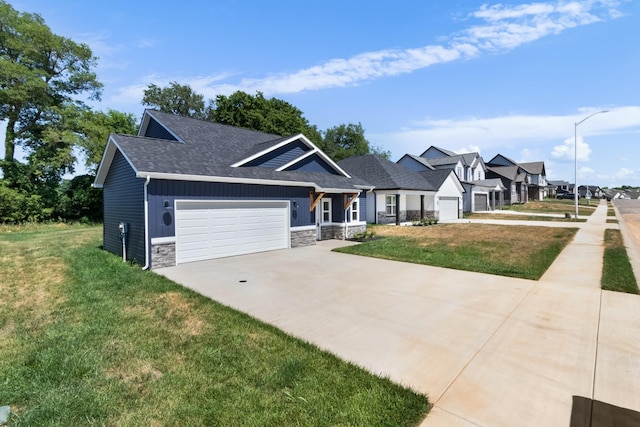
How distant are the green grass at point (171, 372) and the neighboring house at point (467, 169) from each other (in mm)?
31188

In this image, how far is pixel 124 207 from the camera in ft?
37.2

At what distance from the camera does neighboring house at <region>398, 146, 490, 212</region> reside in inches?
1359

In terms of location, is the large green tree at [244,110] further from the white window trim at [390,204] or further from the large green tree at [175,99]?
the white window trim at [390,204]

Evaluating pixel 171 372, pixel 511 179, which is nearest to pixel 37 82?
pixel 171 372

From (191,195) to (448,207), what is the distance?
2475cm

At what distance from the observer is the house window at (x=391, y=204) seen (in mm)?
23728

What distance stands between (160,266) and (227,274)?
2586 millimetres

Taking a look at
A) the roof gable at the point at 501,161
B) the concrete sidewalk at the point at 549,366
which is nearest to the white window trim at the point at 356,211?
the concrete sidewalk at the point at 549,366

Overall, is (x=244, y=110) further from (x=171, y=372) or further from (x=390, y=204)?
(x=171, y=372)

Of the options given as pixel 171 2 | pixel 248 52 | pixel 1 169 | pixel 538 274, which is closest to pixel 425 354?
pixel 538 274

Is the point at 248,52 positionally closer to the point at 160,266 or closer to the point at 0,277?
the point at 160,266

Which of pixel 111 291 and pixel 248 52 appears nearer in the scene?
pixel 111 291

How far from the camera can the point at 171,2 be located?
436 inches

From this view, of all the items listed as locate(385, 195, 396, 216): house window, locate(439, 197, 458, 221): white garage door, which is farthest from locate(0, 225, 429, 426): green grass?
locate(439, 197, 458, 221): white garage door
